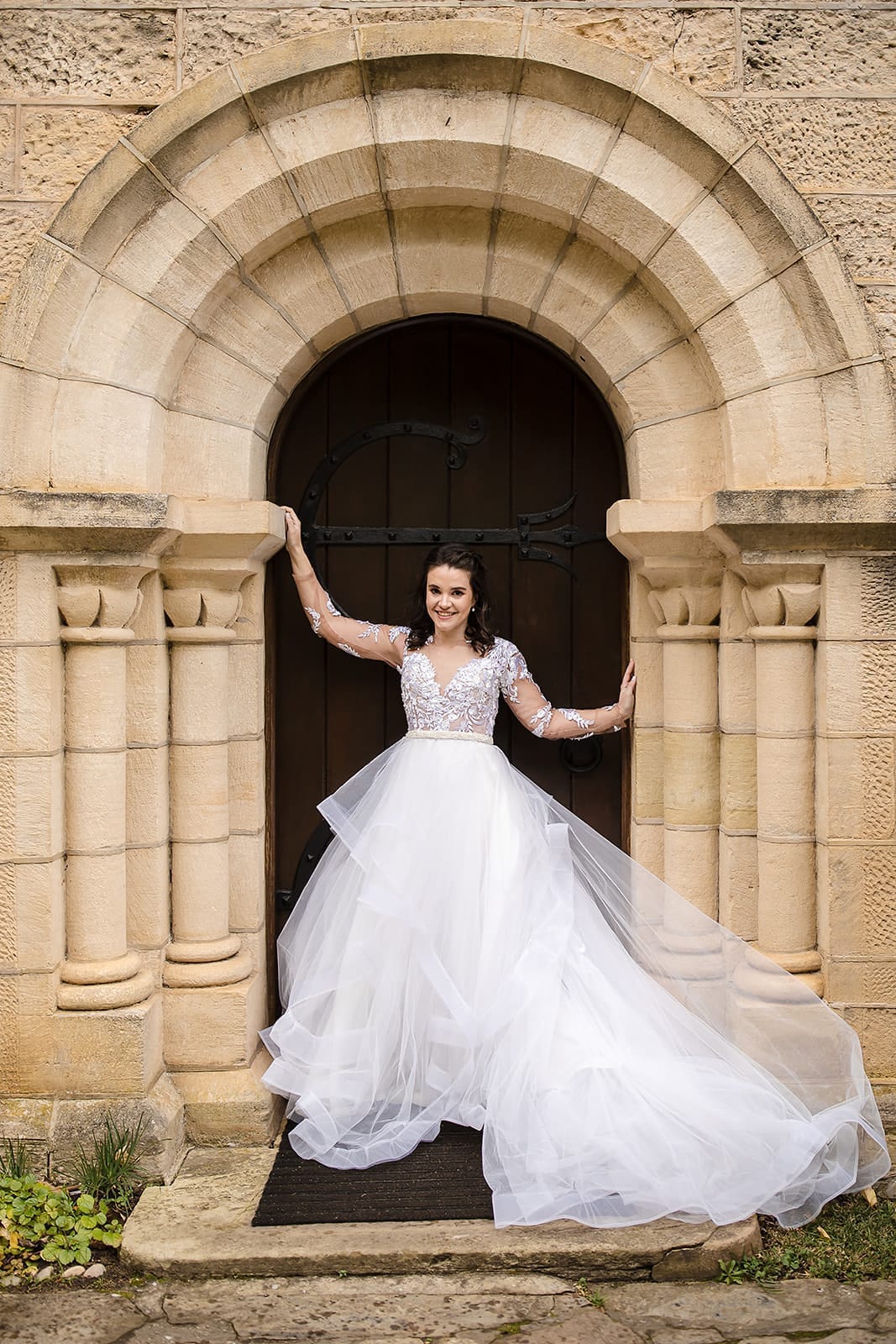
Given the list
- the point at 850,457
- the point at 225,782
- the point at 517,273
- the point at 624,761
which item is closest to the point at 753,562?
the point at 850,457

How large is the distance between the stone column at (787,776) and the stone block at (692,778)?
179mm

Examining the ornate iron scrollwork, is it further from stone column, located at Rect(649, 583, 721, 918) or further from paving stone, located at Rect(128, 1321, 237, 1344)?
paving stone, located at Rect(128, 1321, 237, 1344)

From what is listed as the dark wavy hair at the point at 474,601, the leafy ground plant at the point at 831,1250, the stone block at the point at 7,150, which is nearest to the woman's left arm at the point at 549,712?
the dark wavy hair at the point at 474,601

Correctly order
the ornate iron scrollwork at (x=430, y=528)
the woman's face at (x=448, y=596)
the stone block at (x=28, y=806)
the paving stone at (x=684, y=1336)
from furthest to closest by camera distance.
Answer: the ornate iron scrollwork at (x=430, y=528)
the woman's face at (x=448, y=596)
the stone block at (x=28, y=806)
the paving stone at (x=684, y=1336)

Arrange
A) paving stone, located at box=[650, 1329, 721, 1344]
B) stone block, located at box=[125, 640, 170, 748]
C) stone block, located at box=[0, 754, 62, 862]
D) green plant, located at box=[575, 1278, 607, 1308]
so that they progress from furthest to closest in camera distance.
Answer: stone block, located at box=[125, 640, 170, 748], stone block, located at box=[0, 754, 62, 862], green plant, located at box=[575, 1278, 607, 1308], paving stone, located at box=[650, 1329, 721, 1344]

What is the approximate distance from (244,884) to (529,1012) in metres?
0.99

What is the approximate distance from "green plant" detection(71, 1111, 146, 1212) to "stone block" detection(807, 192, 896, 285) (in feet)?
10.0

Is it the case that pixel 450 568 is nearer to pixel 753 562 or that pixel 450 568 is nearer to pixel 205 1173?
pixel 753 562

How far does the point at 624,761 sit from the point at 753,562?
0.85 m

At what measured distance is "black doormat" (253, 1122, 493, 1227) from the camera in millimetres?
2715

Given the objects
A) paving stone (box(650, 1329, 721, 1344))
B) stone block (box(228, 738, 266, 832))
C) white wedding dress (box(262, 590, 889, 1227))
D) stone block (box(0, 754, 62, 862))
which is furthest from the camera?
stone block (box(228, 738, 266, 832))

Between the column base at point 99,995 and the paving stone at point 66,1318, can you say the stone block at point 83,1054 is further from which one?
the paving stone at point 66,1318

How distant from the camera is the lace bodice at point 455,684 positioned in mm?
3240

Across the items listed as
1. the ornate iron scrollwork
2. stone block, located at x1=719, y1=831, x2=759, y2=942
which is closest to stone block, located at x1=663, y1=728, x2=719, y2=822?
stone block, located at x1=719, y1=831, x2=759, y2=942
